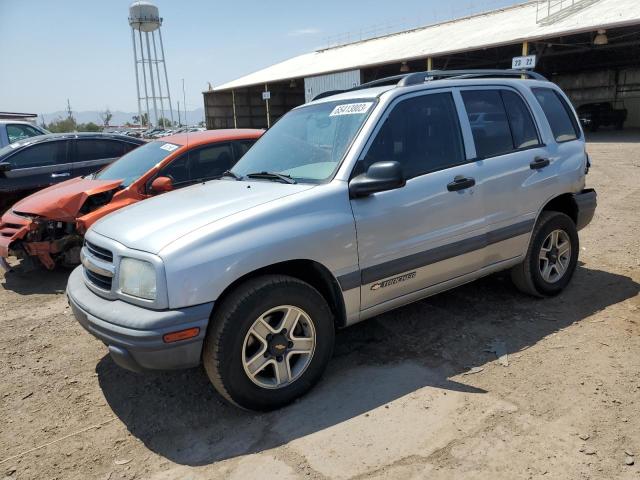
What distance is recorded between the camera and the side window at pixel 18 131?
10234mm

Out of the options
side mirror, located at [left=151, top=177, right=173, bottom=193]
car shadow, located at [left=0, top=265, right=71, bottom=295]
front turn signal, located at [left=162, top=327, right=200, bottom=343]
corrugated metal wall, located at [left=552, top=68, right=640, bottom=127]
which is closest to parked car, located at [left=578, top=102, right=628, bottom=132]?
corrugated metal wall, located at [left=552, top=68, right=640, bottom=127]

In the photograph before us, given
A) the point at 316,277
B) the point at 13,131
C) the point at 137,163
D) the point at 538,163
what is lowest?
the point at 316,277

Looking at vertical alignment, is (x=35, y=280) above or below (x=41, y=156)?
below

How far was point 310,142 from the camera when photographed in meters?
3.66

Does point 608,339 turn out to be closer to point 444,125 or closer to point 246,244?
point 444,125

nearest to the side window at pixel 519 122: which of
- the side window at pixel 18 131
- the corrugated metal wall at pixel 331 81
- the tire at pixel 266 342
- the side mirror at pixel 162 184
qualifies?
the tire at pixel 266 342

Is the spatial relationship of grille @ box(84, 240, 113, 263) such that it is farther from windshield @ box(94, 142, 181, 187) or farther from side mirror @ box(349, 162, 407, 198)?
windshield @ box(94, 142, 181, 187)

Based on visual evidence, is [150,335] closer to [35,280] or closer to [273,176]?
[273,176]

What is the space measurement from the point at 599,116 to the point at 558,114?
25.4m

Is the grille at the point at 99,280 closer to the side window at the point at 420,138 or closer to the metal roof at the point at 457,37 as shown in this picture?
the side window at the point at 420,138

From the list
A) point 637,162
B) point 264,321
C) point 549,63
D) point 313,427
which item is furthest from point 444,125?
point 549,63

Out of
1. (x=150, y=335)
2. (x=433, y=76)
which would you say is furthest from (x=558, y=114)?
(x=150, y=335)

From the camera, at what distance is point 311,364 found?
→ 312 centimetres

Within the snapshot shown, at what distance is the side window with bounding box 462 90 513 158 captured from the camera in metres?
3.87
